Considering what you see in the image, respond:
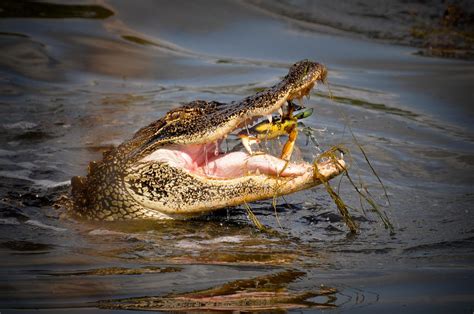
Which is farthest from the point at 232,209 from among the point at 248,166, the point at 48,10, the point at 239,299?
the point at 48,10

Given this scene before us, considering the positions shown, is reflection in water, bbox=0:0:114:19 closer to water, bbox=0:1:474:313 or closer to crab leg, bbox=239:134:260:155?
water, bbox=0:1:474:313

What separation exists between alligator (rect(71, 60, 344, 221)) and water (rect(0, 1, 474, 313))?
0.20m

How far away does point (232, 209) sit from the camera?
6305 millimetres

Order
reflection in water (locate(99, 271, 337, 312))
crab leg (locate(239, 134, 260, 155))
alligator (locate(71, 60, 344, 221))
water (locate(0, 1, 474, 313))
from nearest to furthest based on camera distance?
reflection in water (locate(99, 271, 337, 312)) → water (locate(0, 1, 474, 313)) → alligator (locate(71, 60, 344, 221)) → crab leg (locate(239, 134, 260, 155))

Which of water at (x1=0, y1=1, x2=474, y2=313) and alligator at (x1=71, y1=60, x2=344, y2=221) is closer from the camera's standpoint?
water at (x1=0, y1=1, x2=474, y2=313)

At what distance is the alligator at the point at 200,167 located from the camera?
16.9 ft

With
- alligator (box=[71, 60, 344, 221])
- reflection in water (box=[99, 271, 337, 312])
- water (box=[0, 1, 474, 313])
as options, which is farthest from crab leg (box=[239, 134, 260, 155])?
reflection in water (box=[99, 271, 337, 312])

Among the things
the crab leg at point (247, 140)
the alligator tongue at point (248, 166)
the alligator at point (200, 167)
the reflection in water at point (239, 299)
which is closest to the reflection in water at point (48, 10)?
the alligator at point (200, 167)

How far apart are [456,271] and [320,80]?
1.39 meters

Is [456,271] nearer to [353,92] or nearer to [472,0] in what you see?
[353,92]

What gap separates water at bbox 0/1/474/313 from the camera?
4602 millimetres

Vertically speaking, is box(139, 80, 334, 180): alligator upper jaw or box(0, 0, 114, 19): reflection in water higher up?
box(0, 0, 114, 19): reflection in water

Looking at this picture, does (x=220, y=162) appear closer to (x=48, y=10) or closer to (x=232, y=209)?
(x=232, y=209)

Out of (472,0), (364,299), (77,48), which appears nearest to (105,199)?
(364,299)
